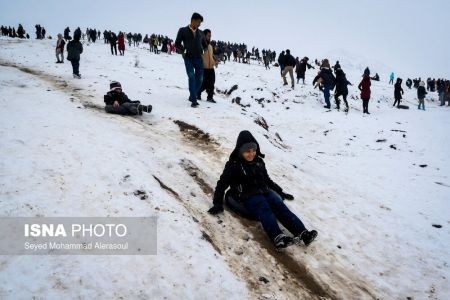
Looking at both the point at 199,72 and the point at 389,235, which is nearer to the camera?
the point at 389,235

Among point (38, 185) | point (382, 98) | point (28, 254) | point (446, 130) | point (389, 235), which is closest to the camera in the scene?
point (28, 254)

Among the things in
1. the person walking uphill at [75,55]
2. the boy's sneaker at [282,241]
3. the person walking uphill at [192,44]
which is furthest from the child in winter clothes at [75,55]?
the boy's sneaker at [282,241]

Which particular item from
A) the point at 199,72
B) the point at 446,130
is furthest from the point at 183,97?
the point at 446,130

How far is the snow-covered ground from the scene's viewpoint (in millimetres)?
3467

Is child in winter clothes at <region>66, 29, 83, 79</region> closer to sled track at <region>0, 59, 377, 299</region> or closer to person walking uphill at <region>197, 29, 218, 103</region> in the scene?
person walking uphill at <region>197, 29, 218, 103</region>

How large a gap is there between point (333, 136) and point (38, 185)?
1335 centimetres

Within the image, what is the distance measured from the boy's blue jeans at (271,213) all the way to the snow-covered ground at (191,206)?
0.83ft

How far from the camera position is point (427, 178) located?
10.5m

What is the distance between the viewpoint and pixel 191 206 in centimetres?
504

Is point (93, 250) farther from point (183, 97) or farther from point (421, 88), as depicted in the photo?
point (421, 88)

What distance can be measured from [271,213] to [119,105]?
5.79 meters

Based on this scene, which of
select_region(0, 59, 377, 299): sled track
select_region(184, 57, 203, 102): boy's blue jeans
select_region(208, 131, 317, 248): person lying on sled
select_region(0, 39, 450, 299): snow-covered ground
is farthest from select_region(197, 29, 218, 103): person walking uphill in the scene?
select_region(0, 59, 377, 299): sled track

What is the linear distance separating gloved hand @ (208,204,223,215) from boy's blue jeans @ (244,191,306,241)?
16.9 inches

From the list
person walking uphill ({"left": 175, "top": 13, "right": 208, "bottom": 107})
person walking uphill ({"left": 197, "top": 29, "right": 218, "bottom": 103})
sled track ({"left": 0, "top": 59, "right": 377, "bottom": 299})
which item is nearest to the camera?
sled track ({"left": 0, "top": 59, "right": 377, "bottom": 299})
